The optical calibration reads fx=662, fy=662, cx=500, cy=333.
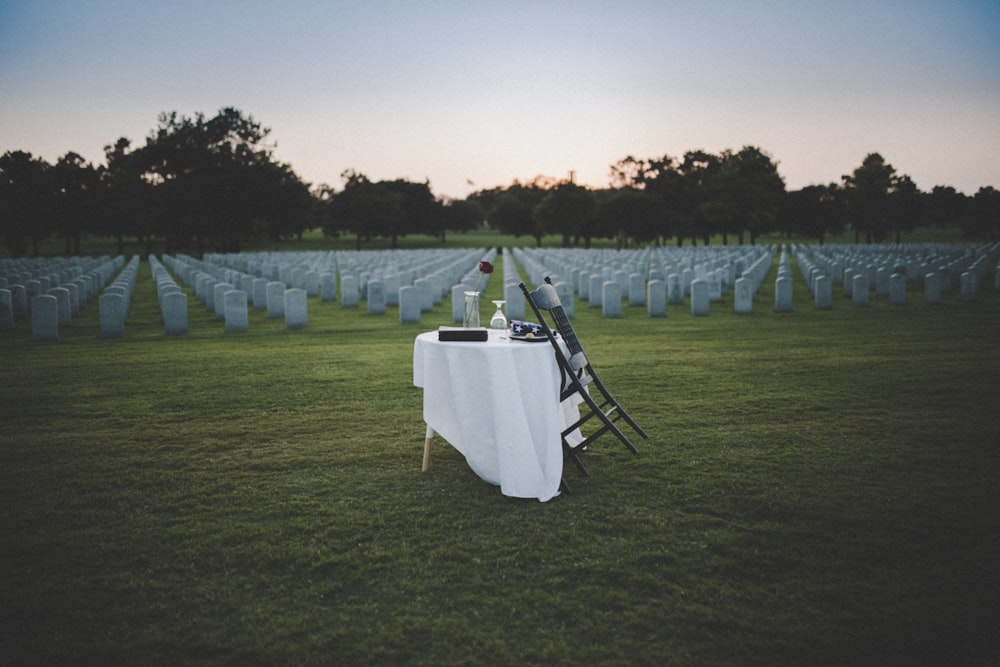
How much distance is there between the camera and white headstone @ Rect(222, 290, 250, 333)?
14516mm

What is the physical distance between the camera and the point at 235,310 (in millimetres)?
14570

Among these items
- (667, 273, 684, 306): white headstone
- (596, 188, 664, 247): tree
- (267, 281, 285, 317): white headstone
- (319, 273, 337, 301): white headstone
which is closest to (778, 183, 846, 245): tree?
(596, 188, 664, 247): tree

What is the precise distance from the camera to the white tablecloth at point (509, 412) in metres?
4.84

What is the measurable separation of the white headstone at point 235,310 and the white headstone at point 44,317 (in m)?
3.21

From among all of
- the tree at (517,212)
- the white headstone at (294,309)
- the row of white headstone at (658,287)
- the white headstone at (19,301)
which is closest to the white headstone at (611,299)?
the row of white headstone at (658,287)

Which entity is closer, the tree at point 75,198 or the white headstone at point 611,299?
the white headstone at point 611,299

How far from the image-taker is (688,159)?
80.8 m

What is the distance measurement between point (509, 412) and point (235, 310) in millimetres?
11448

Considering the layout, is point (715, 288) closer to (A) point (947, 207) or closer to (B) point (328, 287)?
(B) point (328, 287)

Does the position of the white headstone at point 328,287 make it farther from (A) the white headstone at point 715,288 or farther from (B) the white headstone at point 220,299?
(A) the white headstone at point 715,288

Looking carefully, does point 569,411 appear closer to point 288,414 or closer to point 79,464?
point 288,414

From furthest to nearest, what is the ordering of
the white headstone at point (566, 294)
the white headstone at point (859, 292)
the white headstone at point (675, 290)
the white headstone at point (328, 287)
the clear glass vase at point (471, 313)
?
the white headstone at point (328, 287) → the white headstone at point (675, 290) → the white headstone at point (859, 292) → the white headstone at point (566, 294) → the clear glass vase at point (471, 313)

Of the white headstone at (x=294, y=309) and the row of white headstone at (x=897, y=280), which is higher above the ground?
the row of white headstone at (x=897, y=280)

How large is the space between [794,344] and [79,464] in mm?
10884
